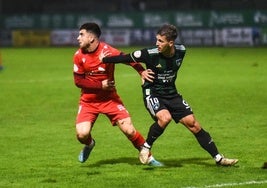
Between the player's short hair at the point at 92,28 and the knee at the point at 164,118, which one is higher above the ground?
the player's short hair at the point at 92,28

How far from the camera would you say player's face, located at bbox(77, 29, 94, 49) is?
9742 millimetres

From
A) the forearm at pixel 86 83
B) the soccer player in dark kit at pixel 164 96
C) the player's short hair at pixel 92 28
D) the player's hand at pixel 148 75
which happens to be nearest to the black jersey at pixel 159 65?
the soccer player in dark kit at pixel 164 96

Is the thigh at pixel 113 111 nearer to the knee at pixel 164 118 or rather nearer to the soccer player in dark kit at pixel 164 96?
the soccer player in dark kit at pixel 164 96

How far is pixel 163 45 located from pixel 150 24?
1569 inches

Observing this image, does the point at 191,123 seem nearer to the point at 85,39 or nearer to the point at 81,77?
the point at 81,77

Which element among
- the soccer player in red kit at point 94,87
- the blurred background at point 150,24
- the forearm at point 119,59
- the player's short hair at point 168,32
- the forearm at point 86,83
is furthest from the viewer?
the blurred background at point 150,24

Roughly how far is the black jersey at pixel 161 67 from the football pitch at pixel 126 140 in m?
1.09

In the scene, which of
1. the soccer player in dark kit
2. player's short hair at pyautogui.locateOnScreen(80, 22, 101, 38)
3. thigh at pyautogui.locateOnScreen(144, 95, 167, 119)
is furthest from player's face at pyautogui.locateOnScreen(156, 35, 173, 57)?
player's short hair at pyautogui.locateOnScreen(80, 22, 101, 38)

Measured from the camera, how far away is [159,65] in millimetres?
9586

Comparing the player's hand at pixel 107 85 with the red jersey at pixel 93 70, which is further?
the red jersey at pixel 93 70

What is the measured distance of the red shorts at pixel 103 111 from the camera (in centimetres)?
990

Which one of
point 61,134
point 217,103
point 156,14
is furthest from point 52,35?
point 61,134

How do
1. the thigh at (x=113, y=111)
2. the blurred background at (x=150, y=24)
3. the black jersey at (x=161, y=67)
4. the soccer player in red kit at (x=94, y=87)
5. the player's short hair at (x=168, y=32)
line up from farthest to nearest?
1. the blurred background at (x=150, y=24)
2. the thigh at (x=113, y=111)
3. the soccer player in red kit at (x=94, y=87)
4. the black jersey at (x=161, y=67)
5. the player's short hair at (x=168, y=32)

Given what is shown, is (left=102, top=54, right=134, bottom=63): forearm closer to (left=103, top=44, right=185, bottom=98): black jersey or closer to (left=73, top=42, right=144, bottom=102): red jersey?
(left=103, top=44, right=185, bottom=98): black jersey
